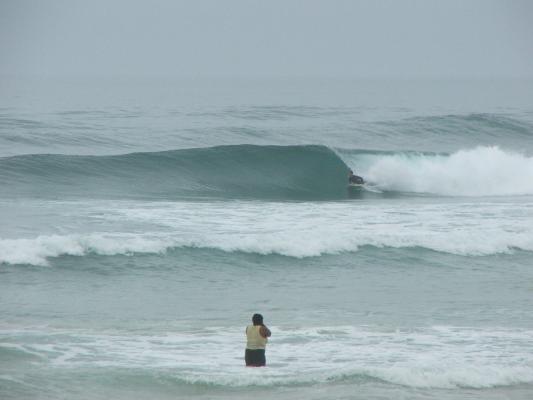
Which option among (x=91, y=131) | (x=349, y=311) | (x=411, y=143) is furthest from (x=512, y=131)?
(x=349, y=311)

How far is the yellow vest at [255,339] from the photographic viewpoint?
12312mm

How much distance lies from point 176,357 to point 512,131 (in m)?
33.2

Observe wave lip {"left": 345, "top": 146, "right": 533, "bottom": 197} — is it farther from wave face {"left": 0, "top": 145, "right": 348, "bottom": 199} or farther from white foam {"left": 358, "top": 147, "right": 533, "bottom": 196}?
wave face {"left": 0, "top": 145, "right": 348, "bottom": 199}

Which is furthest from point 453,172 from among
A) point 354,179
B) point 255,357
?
point 255,357

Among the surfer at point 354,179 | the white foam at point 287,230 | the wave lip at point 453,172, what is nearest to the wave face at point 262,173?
the wave lip at point 453,172

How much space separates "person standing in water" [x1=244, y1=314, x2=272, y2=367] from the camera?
40.4ft

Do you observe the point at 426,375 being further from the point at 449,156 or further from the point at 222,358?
the point at 449,156

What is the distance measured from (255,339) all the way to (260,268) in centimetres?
689

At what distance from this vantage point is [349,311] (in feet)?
51.7

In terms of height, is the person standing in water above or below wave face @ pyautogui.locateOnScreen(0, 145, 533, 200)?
below

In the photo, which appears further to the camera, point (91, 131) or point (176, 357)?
point (91, 131)

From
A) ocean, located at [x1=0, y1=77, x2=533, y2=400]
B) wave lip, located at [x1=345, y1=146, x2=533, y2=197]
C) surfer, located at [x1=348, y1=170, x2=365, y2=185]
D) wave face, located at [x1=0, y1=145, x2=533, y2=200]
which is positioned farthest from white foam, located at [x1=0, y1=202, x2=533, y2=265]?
wave lip, located at [x1=345, y1=146, x2=533, y2=197]

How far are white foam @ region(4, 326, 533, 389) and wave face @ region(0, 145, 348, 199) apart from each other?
12.7 m

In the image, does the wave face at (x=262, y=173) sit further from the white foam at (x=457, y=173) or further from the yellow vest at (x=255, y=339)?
the yellow vest at (x=255, y=339)
